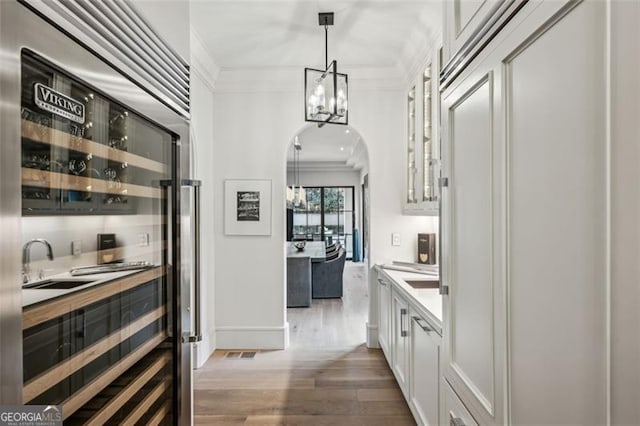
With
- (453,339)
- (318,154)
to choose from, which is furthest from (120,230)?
(318,154)

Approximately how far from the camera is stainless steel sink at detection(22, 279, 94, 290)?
2.21 feet

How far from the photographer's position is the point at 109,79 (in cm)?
90

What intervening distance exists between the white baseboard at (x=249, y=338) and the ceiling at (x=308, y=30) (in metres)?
2.77

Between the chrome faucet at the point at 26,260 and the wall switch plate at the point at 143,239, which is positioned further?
the wall switch plate at the point at 143,239

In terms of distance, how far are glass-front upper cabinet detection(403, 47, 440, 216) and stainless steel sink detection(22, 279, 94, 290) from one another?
8.19ft

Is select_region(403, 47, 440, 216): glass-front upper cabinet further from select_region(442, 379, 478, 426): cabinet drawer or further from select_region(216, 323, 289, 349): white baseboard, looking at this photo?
select_region(216, 323, 289, 349): white baseboard

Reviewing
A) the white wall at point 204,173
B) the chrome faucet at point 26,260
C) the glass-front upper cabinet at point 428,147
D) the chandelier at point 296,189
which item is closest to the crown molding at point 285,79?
the white wall at point 204,173

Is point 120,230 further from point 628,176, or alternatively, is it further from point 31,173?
point 628,176

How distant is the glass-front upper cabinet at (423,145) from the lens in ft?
9.68

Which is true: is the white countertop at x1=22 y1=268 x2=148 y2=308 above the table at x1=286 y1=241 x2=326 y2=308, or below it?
above

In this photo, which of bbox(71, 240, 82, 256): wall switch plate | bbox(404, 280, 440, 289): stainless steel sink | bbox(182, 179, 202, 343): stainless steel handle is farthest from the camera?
bbox(404, 280, 440, 289): stainless steel sink

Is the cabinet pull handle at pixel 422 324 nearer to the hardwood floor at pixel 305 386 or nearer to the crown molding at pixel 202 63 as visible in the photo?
the hardwood floor at pixel 305 386

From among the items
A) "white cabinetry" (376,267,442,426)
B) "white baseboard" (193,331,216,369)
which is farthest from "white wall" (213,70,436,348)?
"white cabinetry" (376,267,442,426)

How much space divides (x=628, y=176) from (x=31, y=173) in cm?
100
